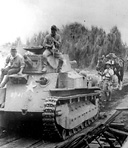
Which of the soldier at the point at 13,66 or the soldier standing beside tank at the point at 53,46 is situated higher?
the soldier standing beside tank at the point at 53,46

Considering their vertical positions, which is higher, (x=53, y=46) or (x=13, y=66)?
(x=53, y=46)

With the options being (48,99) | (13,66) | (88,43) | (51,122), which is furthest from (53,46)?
(88,43)

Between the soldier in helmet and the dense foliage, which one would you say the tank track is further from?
the dense foliage

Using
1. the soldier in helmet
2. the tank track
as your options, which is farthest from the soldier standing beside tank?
the soldier in helmet

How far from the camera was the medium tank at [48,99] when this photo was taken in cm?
813

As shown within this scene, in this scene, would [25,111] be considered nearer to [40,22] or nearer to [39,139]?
[39,139]

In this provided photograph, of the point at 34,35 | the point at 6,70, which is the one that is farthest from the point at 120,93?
the point at 6,70

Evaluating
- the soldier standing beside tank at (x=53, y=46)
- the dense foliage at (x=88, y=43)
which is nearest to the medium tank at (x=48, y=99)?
the soldier standing beside tank at (x=53, y=46)

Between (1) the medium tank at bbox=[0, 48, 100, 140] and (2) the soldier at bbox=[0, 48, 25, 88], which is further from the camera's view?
(2) the soldier at bbox=[0, 48, 25, 88]

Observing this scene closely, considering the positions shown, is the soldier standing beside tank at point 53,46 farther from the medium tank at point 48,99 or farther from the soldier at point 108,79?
the soldier at point 108,79

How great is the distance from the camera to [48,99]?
26.8 feet

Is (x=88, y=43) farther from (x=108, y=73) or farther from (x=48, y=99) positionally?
(x=48, y=99)

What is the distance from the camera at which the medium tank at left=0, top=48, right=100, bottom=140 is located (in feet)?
26.7

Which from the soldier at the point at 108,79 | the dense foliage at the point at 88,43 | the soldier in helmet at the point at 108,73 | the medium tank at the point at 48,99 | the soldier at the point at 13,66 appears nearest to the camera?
the medium tank at the point at 48,99
